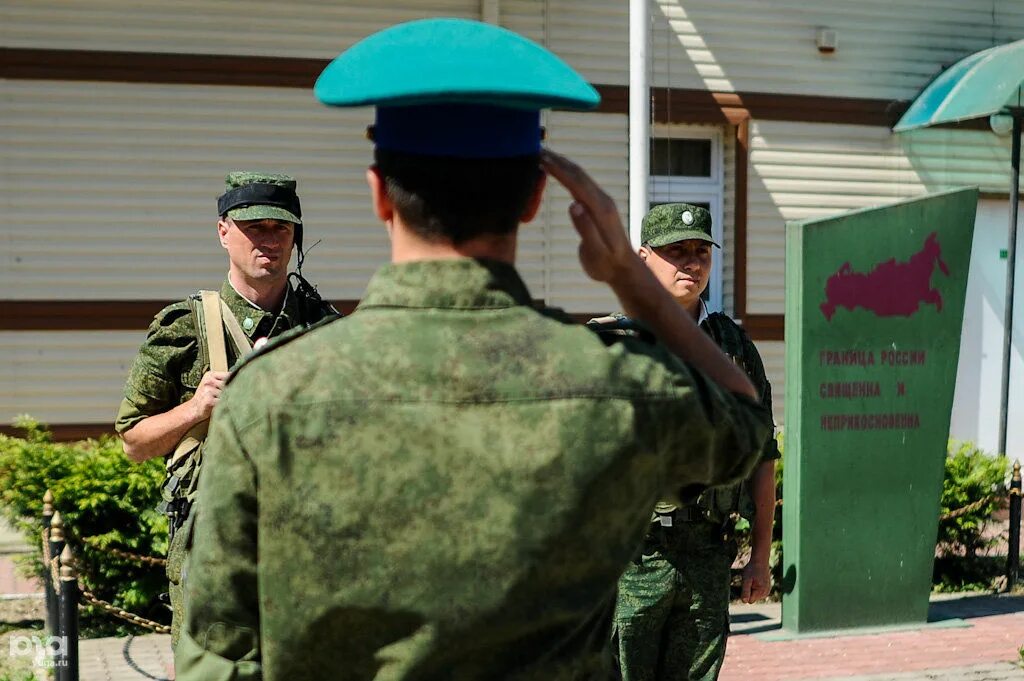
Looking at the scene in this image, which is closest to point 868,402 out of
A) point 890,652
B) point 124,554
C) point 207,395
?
point 890,652

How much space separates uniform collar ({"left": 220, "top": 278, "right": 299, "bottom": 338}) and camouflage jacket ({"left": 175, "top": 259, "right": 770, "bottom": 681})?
2.25m

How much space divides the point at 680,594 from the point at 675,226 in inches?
49.1

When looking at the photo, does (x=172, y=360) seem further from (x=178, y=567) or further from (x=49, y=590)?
(x=49, y=590)

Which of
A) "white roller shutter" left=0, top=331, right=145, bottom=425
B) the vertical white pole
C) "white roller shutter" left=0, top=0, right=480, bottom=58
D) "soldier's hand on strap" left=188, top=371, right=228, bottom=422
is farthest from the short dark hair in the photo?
"white roller shutter" left=0, top=0, right=480, bottom=58

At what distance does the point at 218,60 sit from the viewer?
10188mm

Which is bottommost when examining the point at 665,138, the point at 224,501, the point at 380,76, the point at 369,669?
the point at 369,669

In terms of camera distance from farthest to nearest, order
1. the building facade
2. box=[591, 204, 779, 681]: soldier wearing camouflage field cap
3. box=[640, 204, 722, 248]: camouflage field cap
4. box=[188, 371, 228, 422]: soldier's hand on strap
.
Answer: the building facade
box=[640, 204, 722, 248]: camouflage field cap
box=[591, 204, 779, 681]: soldier wearing camouflage field cap
box=[188, 371, 228, 422]: soldier's hand on strap

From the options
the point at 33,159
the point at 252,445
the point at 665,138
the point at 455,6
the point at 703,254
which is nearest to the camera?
the point at 252,445

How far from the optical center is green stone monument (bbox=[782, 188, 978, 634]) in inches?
280

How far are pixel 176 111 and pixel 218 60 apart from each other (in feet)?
1.69

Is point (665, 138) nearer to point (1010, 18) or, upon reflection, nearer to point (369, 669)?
point (1010, 18)

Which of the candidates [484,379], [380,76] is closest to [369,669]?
[484,379]

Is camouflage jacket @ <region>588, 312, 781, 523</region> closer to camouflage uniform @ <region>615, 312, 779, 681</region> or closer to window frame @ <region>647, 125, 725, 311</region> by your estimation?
camouflage uniform @ <region>615, 312, 779, 681</region>

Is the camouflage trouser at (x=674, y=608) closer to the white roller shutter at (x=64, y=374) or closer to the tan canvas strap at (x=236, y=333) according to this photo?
the tan canvas strap at (x=236, y=333)
